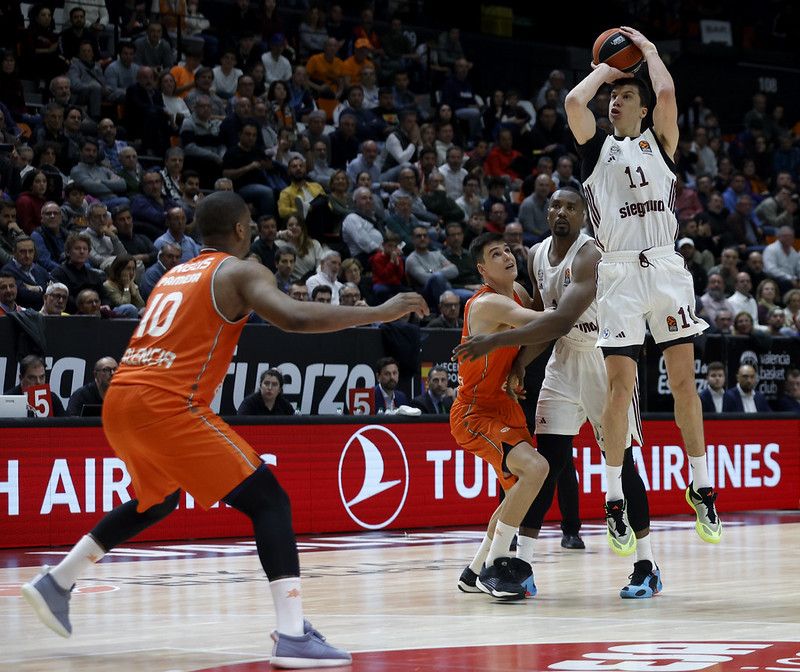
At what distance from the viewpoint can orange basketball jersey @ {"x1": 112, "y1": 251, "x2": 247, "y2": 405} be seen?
5.46 metres

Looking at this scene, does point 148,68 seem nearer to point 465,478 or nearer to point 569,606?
point 465,478

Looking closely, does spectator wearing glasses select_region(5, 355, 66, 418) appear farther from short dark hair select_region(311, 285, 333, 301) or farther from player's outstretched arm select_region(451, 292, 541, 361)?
player's outstretched arm select_region(451, 292, 541, 361)

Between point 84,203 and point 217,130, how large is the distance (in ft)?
9.45

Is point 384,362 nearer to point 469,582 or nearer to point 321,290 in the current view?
point 321,290

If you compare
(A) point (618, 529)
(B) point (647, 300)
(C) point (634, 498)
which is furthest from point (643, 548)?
(B) point (647, 300)

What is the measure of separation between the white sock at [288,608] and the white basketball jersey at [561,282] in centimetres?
321

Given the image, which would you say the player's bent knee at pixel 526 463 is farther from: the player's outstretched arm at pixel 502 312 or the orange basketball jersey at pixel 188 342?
the orange basketball jersey at pixel 188 342

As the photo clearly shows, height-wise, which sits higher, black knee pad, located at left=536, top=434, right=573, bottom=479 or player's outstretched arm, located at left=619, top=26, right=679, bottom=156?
player's outstretched arm, located at left=619, top=26, right=679, bottom=156

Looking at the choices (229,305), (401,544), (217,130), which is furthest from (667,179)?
(217,130)

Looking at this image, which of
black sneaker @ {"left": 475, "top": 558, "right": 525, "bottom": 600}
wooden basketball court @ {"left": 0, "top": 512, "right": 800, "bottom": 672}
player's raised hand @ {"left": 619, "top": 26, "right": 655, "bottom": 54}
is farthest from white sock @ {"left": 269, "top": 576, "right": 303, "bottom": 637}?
player's raised hand @ {"left": 619, "top": 26, "right": 655, "bottom": 54}

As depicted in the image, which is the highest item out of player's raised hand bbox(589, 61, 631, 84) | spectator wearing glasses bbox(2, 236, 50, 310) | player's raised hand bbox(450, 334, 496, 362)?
player's raised hand bbox(589, 61, 631, 84)

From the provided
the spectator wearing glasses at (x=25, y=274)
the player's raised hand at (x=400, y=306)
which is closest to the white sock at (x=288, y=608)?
the player's raised hand at (x=400, y=306)

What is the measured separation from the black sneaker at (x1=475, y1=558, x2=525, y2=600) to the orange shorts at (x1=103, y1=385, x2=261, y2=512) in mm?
2457

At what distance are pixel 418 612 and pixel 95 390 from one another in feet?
18.5
